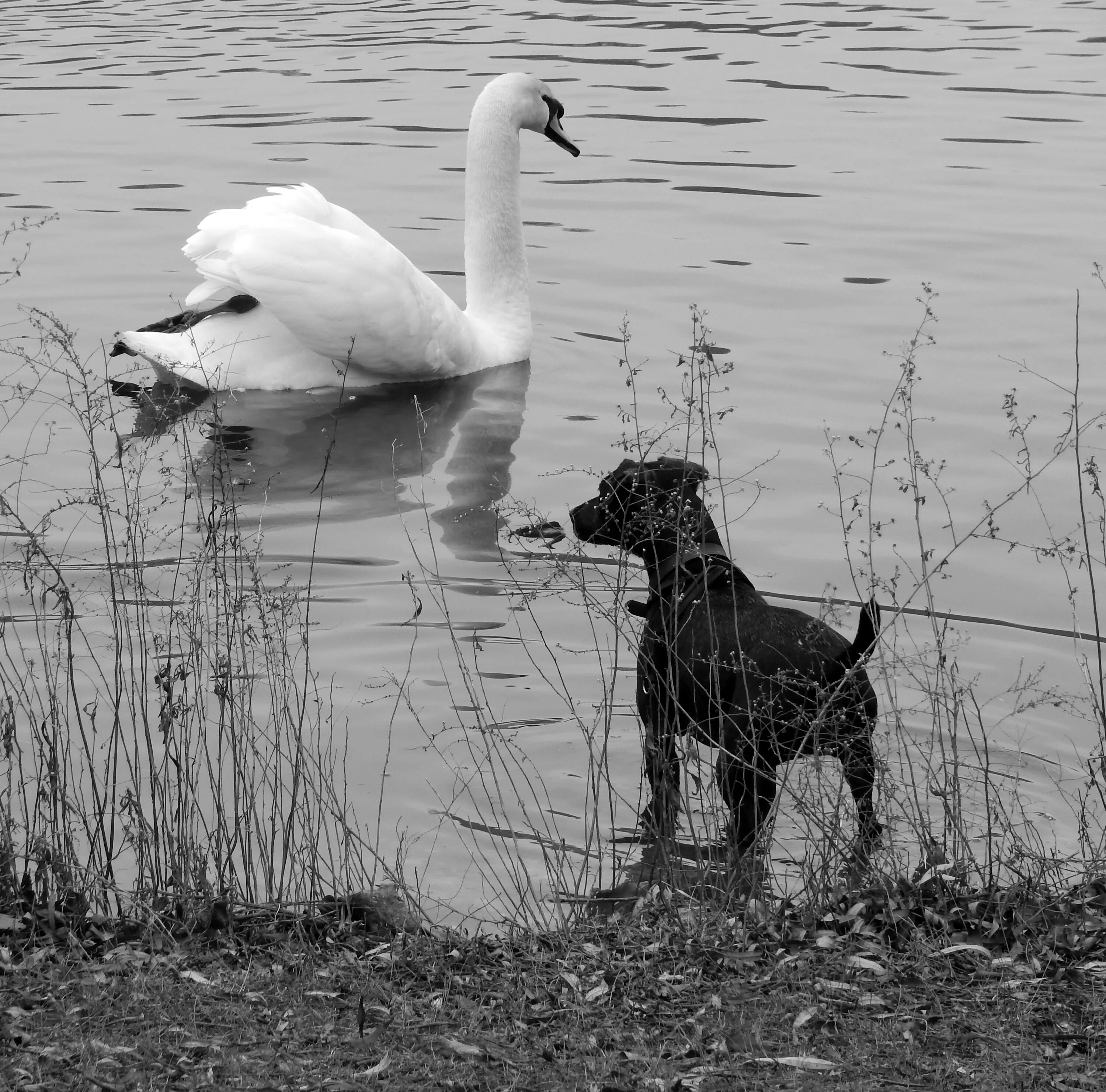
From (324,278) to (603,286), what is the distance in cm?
285

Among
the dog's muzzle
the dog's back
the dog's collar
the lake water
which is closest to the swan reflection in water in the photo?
the lake water

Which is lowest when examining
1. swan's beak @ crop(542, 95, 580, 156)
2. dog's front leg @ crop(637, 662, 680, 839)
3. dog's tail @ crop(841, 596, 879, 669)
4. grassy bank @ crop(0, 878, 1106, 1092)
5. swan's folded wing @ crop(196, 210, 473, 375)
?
grassy bank @ crop(0, 878, 1106, 1092)

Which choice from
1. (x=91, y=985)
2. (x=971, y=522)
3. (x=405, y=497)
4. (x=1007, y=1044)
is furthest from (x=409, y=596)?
(x=1007, y=1044)

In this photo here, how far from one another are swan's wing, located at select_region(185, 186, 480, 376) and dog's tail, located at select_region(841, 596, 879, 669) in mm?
4351

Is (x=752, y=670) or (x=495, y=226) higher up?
(x=495, y=226)

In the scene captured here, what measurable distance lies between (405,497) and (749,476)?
1.56 m

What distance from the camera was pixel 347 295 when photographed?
27.6 feet

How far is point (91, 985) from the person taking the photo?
3.72 metres

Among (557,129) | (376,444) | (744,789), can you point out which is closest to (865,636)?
(744,789)

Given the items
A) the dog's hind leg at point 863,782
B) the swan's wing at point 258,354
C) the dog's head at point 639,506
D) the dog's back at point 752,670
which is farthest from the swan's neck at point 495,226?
the dog's hind leg at point 863,782

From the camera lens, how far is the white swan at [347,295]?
27.7ft

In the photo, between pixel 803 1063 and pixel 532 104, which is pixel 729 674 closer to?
pixel 803 1063

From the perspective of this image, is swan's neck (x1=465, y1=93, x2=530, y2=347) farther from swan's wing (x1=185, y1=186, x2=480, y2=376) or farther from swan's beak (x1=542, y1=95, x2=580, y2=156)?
swan's wing (x1=185, y1=186, x2=480, y2=376)

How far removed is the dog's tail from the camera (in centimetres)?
425
